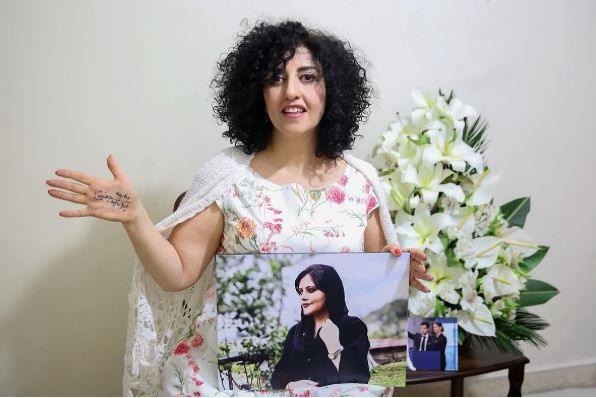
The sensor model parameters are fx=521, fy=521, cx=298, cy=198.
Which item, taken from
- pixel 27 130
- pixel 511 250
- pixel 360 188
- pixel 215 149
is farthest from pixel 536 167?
pixel 27 130

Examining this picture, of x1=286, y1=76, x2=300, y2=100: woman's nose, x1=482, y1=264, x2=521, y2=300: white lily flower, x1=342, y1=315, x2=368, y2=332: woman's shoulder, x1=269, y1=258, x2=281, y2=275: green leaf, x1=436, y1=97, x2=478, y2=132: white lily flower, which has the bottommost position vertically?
x1=342, y1=315, x2=368, y2=332: woman's shoulder

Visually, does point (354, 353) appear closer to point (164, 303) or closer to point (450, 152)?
point (164, 303)

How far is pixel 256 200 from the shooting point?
40.1 inches

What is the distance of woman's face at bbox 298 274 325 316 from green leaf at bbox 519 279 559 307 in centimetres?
75

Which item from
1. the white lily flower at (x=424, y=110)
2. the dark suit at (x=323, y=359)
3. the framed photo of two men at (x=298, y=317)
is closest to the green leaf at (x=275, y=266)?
the framed photo of two men at (x=298, y=317)

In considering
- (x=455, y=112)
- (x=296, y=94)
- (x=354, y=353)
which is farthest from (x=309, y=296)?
(x=455, y=112)

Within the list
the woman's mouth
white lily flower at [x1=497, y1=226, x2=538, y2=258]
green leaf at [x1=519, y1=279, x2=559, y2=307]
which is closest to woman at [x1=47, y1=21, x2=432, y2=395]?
the woman's mouth


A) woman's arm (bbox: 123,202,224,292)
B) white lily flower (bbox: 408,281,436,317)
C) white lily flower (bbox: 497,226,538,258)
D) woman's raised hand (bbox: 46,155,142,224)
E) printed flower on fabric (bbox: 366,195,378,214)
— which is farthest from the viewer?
white lily flower (bbox: 497,226,538,258)

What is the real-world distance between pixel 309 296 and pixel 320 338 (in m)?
0.08

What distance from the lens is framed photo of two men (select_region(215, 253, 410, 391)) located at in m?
0.91

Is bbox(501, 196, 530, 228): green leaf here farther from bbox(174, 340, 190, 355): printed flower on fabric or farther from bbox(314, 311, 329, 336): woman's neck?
bbox(174, 340, 190, 355): printed flower on fabric

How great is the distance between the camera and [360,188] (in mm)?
1099

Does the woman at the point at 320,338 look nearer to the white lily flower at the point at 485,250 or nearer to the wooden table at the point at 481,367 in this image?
the wooden table at the point at 481,367

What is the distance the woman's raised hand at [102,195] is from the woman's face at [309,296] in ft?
1.04
